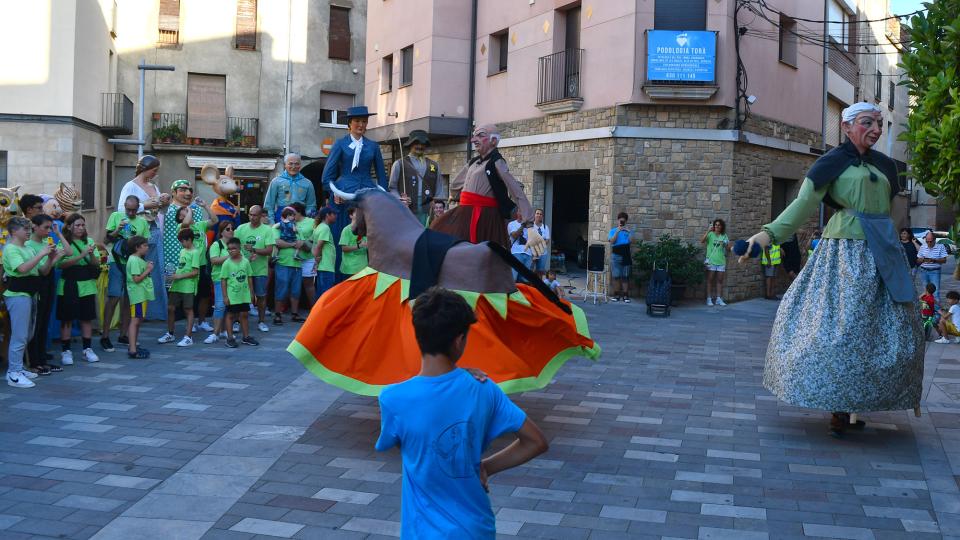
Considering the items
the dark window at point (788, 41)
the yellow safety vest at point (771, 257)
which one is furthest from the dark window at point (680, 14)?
the yellow safety vest at point (771, 257)

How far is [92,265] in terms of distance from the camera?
33.1 feet

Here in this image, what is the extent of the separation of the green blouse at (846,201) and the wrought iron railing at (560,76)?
1301 cm

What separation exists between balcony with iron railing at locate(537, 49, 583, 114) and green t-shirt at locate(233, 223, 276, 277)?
899cm

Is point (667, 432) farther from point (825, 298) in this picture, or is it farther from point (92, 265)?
point (92, 265)

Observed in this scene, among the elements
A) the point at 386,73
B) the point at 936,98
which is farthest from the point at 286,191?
the point at 386,73

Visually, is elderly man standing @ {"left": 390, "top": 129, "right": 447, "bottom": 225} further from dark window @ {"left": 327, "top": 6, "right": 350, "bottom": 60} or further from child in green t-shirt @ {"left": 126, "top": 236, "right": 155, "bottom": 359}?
dark window @ {"left": 327, "top": 6, "right": 350, "bottom": 60}

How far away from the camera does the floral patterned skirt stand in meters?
6.58

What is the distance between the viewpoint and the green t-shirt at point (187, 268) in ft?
36.3

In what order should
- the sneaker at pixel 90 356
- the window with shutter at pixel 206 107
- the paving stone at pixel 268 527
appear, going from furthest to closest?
1. the window with shutter at pixel 206 107
2. the sneaker at pixel 90 356
3. the paving stone at pixel 268 527

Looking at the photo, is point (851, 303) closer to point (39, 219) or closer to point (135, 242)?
point (39, 219)

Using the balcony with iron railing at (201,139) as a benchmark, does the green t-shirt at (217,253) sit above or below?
below

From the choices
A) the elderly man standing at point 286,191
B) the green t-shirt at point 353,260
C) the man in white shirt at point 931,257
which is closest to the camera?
→ the green t-shirt at point 353,260

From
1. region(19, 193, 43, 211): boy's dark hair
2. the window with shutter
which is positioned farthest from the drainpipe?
region(19, 193, 43, 211): boy's dark hair

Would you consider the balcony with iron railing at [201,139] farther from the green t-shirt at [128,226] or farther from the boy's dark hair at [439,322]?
the boy's dark hair at [439,322]
